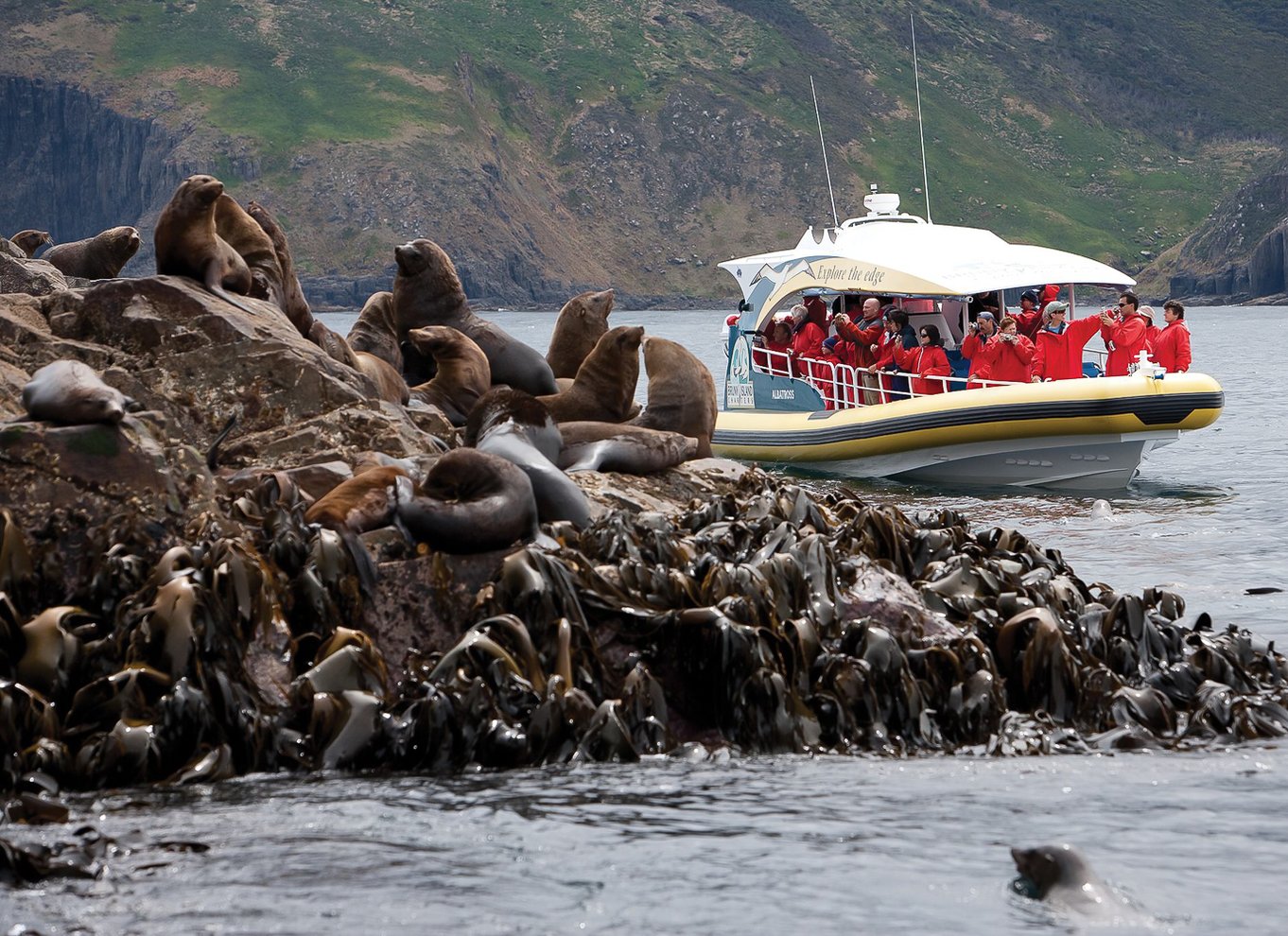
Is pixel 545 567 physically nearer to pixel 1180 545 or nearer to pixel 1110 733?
pixel 1110 733

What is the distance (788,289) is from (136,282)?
12.8 metres

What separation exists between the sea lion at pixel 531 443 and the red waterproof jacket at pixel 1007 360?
31.8 ft

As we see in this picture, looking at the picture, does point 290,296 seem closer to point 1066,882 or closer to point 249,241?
point 249,241

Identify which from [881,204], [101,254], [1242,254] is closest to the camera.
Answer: [101,254]

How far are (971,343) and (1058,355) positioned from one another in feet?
3.23

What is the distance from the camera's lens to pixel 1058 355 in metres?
17.9

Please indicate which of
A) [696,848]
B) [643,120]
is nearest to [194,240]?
[696,848]

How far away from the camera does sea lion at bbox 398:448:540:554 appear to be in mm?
7043

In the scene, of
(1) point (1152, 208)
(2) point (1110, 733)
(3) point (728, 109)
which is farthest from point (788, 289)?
(1) point (1152, 208)

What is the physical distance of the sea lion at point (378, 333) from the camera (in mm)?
12766

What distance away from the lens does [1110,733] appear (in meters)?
6.85

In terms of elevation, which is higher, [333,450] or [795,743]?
[333,450]

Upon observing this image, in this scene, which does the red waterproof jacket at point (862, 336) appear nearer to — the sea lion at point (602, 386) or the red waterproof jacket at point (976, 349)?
the red waterproof jacket at point (976, 349)

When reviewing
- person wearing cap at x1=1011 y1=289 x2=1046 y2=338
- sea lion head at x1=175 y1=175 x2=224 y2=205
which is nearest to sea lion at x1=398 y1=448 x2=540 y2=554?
sea lion head at x1=175 y1=175 x2=224 y2=205
